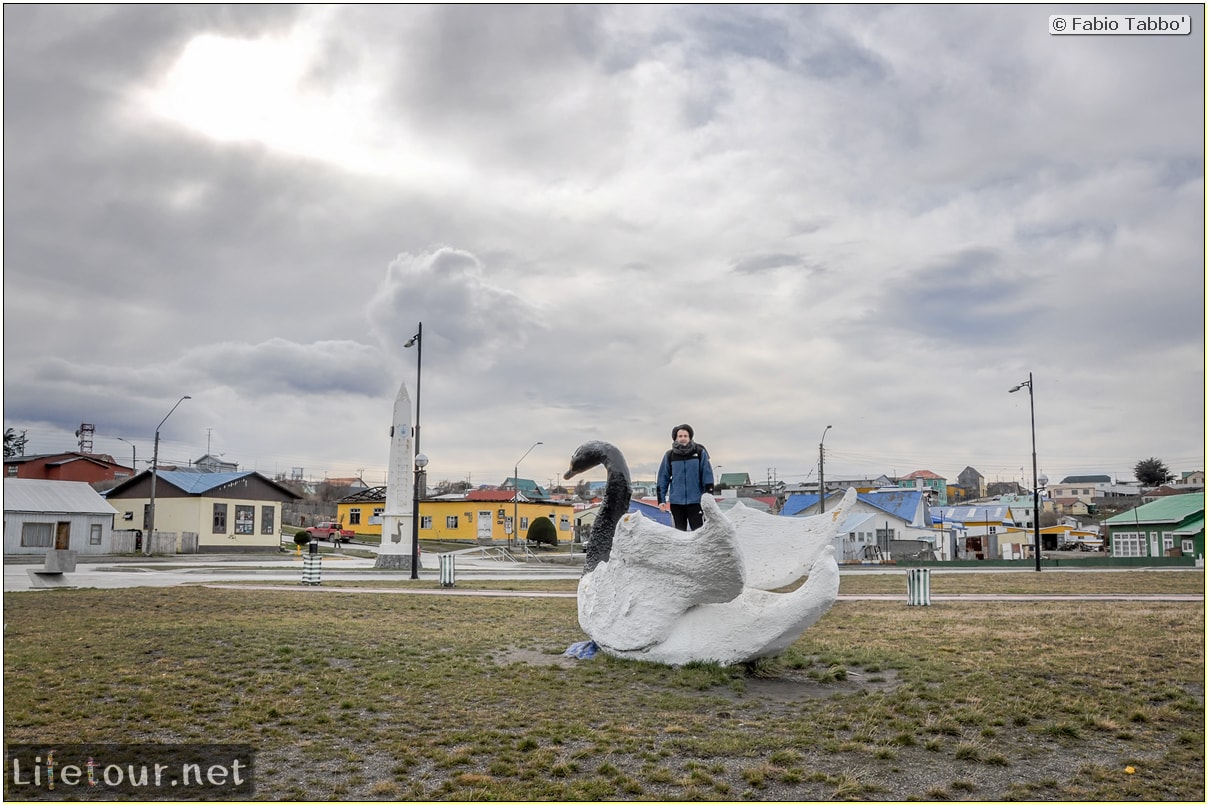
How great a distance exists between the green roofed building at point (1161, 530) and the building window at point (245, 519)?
41389 millimetres

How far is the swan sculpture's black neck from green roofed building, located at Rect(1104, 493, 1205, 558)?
36795 mm

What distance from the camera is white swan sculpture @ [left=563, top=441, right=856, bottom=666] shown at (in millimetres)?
7980

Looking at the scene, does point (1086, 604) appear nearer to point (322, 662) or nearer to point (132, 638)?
point (322, 662)

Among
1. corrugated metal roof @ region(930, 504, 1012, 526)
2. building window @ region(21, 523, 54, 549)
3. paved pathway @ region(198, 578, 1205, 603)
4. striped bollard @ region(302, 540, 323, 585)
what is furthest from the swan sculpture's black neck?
corrugated metal roof @ region(930, 504, 1012, 526)

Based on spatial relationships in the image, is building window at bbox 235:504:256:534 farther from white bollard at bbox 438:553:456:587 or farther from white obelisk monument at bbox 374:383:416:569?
A: white bollard at bbox 438:553:456:587

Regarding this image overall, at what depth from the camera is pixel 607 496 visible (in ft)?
32.3

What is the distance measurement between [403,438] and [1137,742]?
2433 centimetres

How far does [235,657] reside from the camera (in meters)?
9.25

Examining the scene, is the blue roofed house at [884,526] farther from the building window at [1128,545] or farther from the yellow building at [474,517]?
the yellow building at [474,517]

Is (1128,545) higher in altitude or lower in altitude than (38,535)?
lower

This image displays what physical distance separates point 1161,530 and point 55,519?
155ft

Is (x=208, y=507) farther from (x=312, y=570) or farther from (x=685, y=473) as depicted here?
(x=685, y=473)

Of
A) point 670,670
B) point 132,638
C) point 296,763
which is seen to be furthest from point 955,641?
point 132,638

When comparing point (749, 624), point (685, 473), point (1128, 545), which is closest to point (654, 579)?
point (749, 624)
